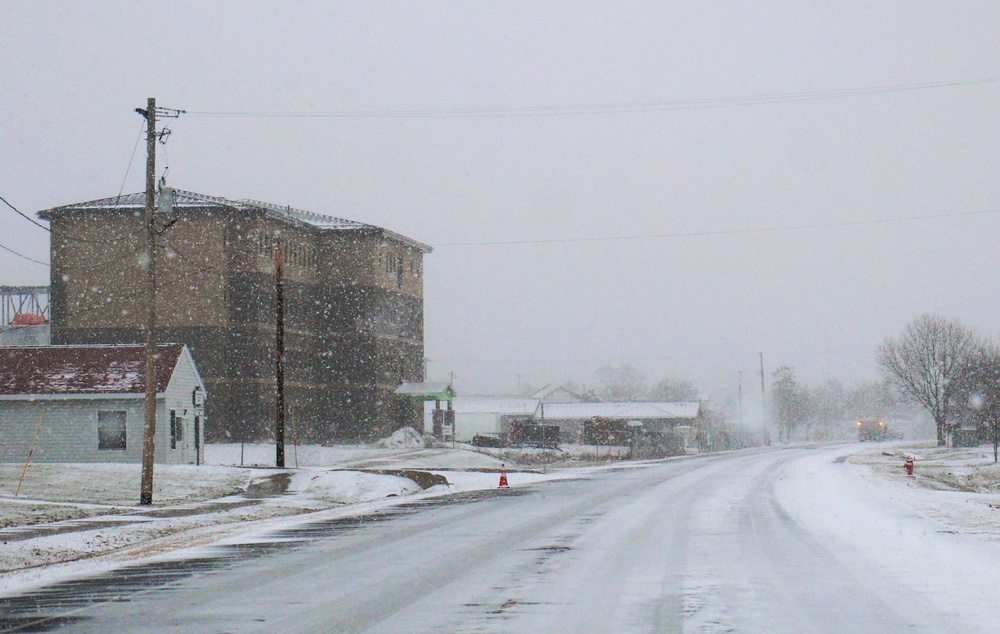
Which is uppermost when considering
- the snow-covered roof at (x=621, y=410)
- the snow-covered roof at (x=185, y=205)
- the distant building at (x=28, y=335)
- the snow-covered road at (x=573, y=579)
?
the snow-covered roof at (x=185, y=205)

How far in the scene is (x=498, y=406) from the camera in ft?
376

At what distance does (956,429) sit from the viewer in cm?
9219

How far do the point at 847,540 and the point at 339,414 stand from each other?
6035cm

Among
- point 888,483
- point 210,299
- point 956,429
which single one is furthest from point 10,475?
point 956,429

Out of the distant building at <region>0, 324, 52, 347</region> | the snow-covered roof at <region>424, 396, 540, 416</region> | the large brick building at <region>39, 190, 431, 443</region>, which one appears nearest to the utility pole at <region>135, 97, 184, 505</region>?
the large brick building at <region>39, 190, 431, 443</region>

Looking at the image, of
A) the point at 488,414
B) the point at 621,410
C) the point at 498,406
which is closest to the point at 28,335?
the point at 488,414

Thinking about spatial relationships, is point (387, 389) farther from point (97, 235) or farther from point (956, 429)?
point (956, 429)

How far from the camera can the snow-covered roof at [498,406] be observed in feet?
369

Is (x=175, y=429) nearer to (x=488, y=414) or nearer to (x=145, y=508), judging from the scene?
(x=145, y=508)

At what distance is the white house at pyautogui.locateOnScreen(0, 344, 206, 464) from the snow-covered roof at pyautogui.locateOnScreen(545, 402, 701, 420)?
75.8 meters

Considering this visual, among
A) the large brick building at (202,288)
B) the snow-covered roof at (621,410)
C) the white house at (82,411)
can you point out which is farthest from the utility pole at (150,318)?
the snow-covered roof at (621,410)

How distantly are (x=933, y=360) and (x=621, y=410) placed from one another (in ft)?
109

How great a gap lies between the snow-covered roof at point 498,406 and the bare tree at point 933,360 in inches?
1413

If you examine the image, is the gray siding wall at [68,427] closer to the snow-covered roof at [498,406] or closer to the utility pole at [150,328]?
the utility pole at [150,328]
